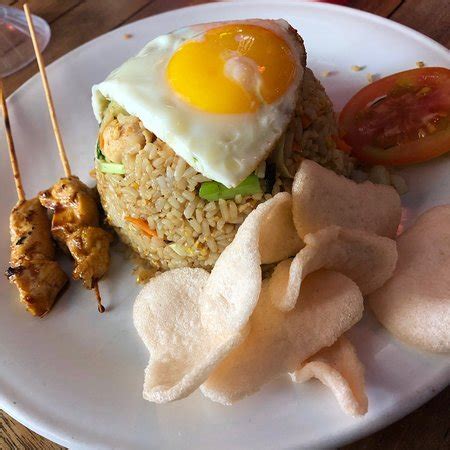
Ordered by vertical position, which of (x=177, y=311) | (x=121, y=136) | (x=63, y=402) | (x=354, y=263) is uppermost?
(x=121, y=136)

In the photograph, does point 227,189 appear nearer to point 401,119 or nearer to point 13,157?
point 401,119

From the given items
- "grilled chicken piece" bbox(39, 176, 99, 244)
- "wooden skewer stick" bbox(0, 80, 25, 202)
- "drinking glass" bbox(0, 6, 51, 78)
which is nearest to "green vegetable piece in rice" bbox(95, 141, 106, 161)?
"grilled chicken piece" bbox(39, 176, 99, 244)

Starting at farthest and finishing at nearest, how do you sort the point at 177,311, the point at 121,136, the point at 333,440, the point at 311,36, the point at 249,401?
the point at 311,36 < the point at 121,136 < the point at 177,311 < the point at 249,401 < the point at 333,440

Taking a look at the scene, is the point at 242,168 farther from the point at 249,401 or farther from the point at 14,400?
the point at 14,400

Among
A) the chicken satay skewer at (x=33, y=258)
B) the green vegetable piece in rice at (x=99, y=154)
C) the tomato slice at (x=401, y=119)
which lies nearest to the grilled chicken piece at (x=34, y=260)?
the chicken satay skewer at (x=33, y=258)

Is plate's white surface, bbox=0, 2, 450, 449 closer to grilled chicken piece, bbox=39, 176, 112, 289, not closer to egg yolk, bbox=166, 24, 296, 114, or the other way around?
grilled chicken piece, bbox=39, 176, 112, 289

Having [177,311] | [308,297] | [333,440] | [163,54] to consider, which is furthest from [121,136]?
[333,440]

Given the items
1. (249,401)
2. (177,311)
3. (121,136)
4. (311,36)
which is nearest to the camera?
(249,401)
